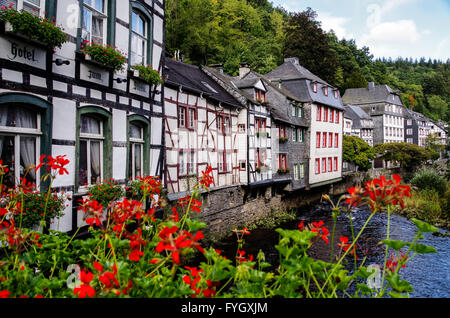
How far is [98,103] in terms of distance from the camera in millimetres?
7266

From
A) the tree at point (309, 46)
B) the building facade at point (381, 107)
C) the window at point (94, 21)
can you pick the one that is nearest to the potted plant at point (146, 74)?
the window at point (94, 21)

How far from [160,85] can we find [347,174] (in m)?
28.0

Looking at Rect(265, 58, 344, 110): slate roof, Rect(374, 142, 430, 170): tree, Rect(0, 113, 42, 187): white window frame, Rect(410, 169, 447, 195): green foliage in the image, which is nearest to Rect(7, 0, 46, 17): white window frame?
Rect(0, 113, 42, 187): white window frame

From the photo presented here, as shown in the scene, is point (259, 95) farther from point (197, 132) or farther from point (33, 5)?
point (33, 5)

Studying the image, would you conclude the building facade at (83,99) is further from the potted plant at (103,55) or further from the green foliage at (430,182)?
the green foliage at (430,182)

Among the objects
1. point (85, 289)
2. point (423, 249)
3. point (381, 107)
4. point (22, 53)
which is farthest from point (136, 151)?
point (381, 107)

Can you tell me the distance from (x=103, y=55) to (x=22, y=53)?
66.5 inches

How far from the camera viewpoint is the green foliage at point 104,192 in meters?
6.68

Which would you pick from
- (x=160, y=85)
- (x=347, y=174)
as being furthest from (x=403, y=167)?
(x=160, y=85)

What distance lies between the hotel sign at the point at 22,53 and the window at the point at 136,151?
3141 millimetres

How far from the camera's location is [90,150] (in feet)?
23.8

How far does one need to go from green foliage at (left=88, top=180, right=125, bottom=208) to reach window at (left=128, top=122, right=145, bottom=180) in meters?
1.43

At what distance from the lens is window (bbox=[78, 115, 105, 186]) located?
6984 mm

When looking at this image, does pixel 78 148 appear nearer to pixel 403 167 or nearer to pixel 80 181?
pixel 80 181
